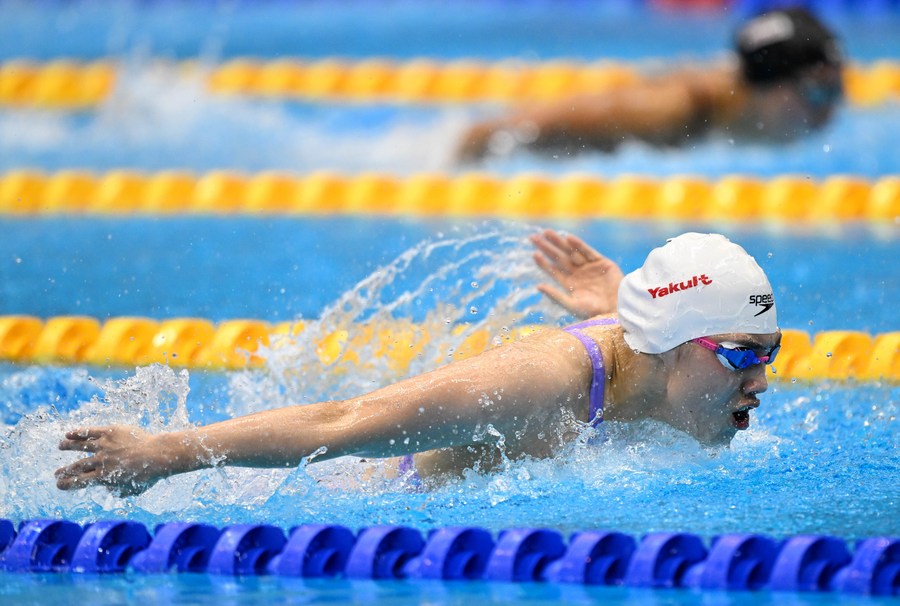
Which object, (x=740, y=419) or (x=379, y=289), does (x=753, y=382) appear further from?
(x=379, y=289)

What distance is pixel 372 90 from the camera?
31.4 ft

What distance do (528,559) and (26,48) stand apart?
9.79m

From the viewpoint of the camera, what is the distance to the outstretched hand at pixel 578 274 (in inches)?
149

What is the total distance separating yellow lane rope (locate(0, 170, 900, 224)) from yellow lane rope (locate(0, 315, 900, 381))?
2.01 m

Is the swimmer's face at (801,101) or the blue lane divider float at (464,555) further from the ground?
the swimmer's face at (801,101)

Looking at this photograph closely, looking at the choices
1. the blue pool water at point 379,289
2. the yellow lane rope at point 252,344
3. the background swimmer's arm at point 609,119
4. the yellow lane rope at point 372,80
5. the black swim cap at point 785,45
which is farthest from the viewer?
the yellow lane rope at point 372,80

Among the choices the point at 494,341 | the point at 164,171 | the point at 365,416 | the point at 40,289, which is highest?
the point at 164,171

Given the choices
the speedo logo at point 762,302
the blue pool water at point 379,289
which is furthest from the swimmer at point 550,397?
the blue pool water at point 379,289

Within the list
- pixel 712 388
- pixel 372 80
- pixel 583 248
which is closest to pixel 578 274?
pixel 583 248

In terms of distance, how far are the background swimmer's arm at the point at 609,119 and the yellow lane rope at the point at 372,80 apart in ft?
6.44

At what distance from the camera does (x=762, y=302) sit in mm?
3084

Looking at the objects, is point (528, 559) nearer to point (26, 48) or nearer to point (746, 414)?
point (746, 414)

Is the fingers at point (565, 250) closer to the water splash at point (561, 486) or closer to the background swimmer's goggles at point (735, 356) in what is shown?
the water splash at point (561, 486)

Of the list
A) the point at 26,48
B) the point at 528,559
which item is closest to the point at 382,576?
the point at 528,559
